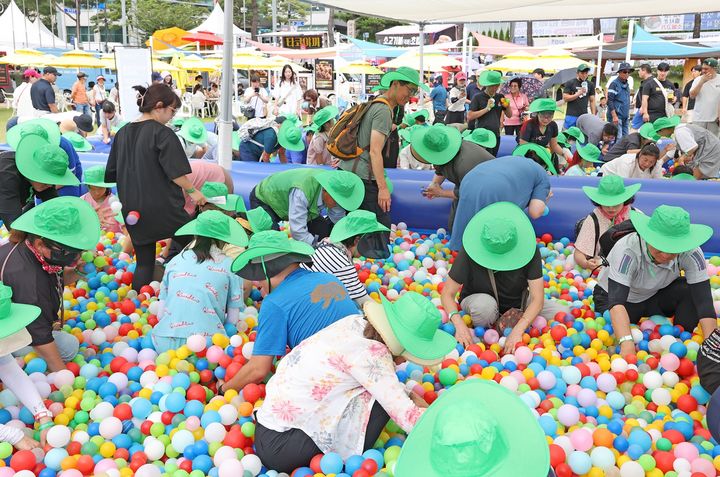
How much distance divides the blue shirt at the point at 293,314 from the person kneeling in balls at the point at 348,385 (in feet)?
0.76

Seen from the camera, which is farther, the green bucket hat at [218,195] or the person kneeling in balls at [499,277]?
the green bucket hat at [218,195]

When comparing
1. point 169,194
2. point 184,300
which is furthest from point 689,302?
point 169,194

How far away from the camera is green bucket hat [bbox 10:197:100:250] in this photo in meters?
2.75

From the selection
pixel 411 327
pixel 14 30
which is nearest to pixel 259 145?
pixel 411 327

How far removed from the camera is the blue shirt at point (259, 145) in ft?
21.9

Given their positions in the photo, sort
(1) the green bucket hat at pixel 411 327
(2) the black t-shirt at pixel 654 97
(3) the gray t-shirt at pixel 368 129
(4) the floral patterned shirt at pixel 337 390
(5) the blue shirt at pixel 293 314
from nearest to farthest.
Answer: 1. (1) the green bucket hat at pixel 411 327
2. (4) the floral patterned shirt at pixel 337 390
3. (5) the blue shirt at pixel 293 314
4. (3) the gray t-shirt at pixel 368 129
5. (2) the black t-shirt at pixel 654 97

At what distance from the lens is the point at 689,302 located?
11.2 ft

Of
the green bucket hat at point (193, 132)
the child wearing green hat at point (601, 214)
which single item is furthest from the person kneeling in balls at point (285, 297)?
the green bucket hat at point (193, 132)

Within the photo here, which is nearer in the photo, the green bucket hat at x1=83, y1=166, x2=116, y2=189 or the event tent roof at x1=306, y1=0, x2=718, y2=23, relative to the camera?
the green bucket hat at x1=83, y1=166, x2=116, y2=189

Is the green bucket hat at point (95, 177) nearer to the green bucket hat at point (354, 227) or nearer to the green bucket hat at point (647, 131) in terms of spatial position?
the green bucket hat at point (354, 227)

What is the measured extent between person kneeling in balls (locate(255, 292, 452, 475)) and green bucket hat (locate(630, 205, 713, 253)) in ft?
4.08

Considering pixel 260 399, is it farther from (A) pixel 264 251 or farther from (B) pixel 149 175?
(B) pixel 149 175

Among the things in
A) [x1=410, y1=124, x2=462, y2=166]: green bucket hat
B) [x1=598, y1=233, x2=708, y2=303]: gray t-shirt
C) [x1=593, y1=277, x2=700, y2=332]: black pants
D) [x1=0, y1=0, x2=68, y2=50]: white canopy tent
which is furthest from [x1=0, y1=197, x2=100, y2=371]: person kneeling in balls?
[x1=0, y1=0, x2=68, y2=50]: white canopy tent

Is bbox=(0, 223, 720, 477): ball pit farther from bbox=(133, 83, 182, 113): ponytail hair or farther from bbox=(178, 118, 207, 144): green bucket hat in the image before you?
bbox=(178, 118, 207, 144): green bucket hat
